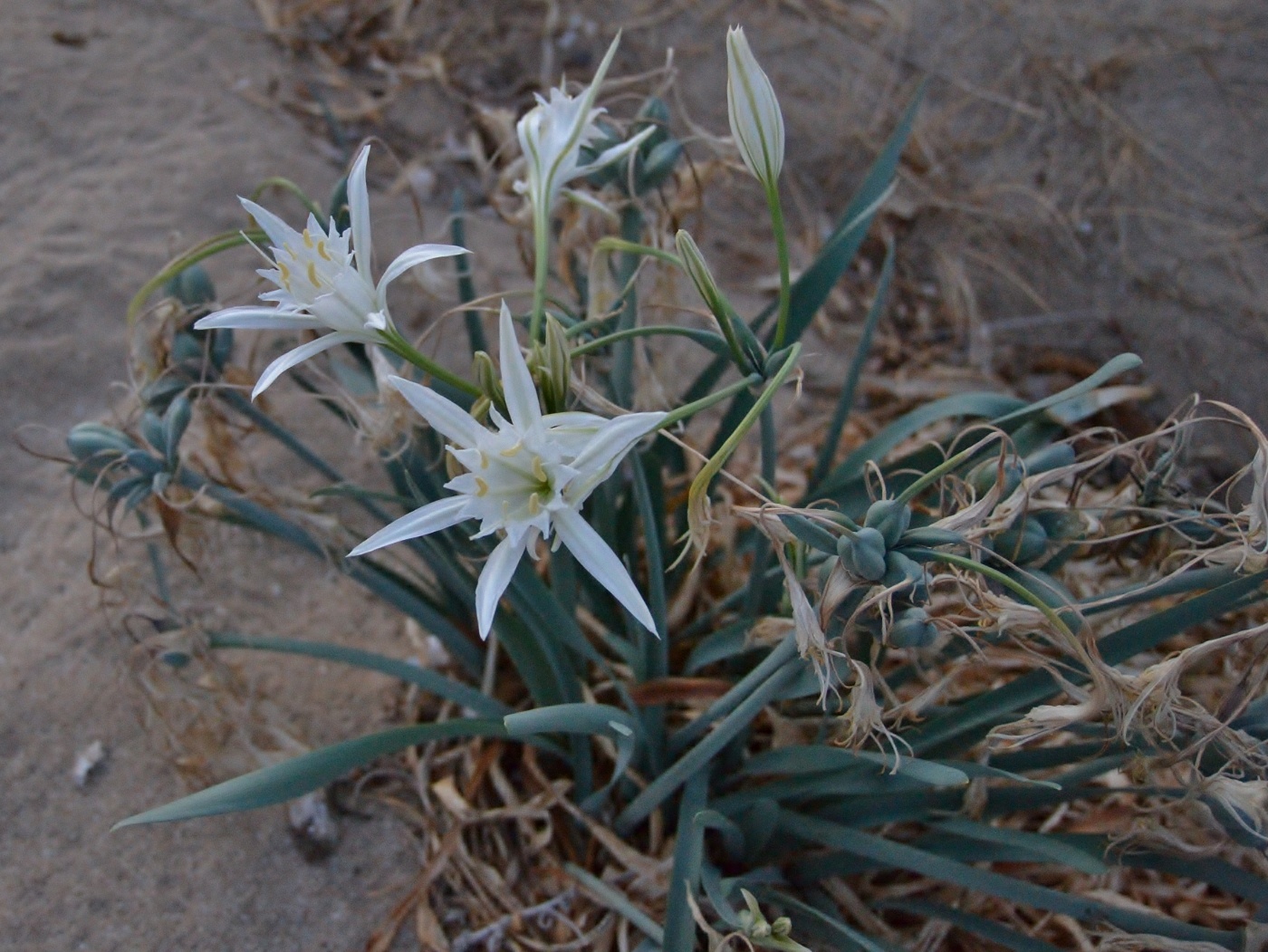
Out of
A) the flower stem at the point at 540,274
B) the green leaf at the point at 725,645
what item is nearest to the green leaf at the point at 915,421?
the green leaf at the point at 725,645

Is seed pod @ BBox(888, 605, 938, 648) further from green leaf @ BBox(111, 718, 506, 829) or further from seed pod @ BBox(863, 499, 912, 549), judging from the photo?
green leaf @ BBox(111, 718, 506, 829)

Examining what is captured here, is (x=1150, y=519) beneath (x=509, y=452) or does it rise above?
beneath

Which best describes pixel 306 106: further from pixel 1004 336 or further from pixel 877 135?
pixel 1004 336

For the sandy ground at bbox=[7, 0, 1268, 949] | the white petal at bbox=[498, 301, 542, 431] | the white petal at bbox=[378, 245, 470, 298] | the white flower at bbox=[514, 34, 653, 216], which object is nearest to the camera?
the white petal at bbox=[498, 301, 542, 431]

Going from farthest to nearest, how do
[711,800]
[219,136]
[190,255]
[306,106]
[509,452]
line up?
[306,106]
[219,136]
[711,800]
[190,255]
[509,452]

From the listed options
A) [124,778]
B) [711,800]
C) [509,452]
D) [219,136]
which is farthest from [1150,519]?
[219,136]

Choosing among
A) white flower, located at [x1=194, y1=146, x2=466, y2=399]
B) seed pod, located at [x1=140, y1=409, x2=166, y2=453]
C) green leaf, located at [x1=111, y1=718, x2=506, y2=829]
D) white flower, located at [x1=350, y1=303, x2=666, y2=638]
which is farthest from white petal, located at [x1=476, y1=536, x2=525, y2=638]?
seed pod, located at [x1=140, y1=409, x2=166, y2=453]

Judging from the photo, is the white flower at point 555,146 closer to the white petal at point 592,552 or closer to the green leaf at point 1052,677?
the white petal at point 592,552
